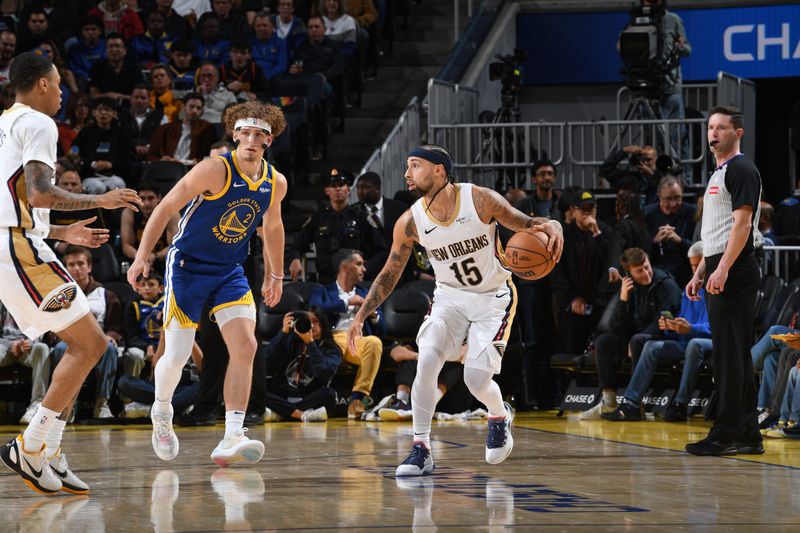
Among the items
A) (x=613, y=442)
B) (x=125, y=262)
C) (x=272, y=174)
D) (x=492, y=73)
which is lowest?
(x=613, y=442)

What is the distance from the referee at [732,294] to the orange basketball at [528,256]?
4.23 feet

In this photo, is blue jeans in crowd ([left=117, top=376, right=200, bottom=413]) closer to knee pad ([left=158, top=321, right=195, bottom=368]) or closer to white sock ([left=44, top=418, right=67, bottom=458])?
knee pad ([left=158, top=321, right=195, bottom=368])

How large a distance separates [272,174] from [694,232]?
17.4ft

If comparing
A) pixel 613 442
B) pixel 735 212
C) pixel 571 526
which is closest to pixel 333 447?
pixel 613 442

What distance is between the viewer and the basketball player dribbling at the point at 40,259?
5980 mm

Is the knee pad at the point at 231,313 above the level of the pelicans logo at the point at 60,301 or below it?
below

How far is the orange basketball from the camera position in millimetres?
7031

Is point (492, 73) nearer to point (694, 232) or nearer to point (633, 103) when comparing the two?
point (633, 103)

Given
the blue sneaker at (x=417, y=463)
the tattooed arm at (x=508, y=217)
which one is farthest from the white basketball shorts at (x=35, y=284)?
the tattooed arm at (x=508, y=217)

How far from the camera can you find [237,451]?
6.95 metres

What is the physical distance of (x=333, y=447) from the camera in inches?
335

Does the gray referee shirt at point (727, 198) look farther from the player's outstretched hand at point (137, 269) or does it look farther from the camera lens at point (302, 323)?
the camera lens at point (302, 323)

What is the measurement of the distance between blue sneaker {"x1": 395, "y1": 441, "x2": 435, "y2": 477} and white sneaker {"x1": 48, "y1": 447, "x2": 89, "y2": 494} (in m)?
1.63

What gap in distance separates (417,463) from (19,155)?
2573mm
